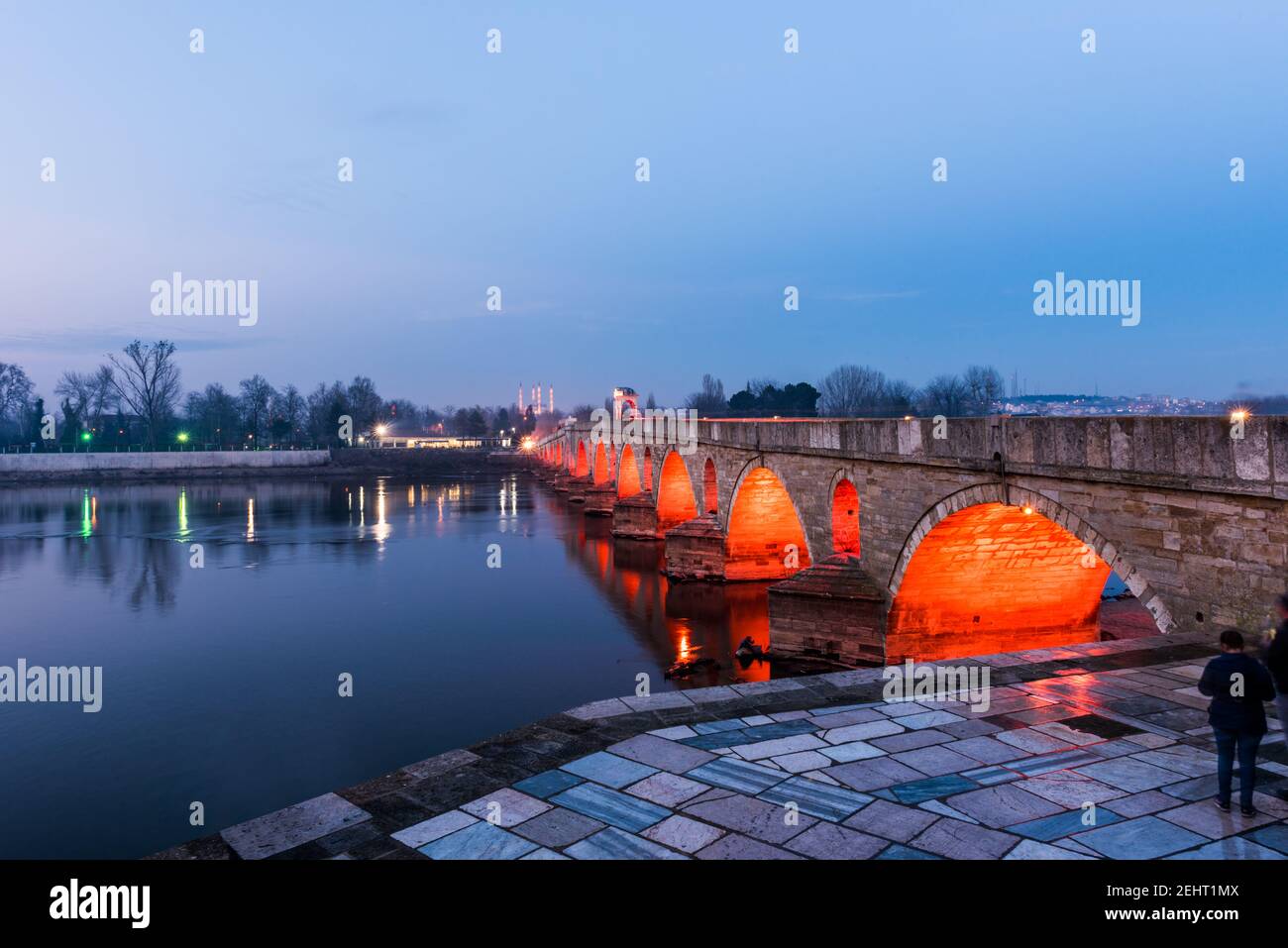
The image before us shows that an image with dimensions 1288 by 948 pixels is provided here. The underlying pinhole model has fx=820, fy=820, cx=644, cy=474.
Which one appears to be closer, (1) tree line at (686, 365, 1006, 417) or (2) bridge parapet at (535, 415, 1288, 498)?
(2) bridge parapet at (535, 415, 1288, 498)

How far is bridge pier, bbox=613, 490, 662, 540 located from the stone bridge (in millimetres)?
7502

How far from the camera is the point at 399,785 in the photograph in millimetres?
5086

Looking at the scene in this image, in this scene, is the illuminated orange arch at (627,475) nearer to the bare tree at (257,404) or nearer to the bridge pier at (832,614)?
the bridge pier at (832,614)

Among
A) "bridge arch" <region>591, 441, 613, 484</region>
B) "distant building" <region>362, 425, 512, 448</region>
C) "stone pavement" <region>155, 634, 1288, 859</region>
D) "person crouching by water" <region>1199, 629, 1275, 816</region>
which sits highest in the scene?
"distant building" <region>362, 425, 512, 448</region>

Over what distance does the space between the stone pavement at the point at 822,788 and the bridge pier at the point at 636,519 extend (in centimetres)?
2356

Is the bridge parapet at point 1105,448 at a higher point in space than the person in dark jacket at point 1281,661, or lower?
higher

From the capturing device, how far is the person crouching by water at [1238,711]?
13.4ft

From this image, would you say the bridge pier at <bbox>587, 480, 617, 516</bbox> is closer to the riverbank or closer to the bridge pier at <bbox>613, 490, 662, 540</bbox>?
the bridge pier at <bbox>613, 490, 662, 540</bbox>

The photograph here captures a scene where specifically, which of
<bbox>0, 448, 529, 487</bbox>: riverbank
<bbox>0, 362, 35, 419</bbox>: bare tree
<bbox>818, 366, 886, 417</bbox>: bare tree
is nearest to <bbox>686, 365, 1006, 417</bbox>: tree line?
<bbox>818, 366, 886, 417</bbox>: bare tree

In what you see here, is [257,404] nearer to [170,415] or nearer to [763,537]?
[170,415]

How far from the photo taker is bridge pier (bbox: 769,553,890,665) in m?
12.6

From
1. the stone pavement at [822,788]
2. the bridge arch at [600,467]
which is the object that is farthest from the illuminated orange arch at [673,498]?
the stone pavement at [822,788]
